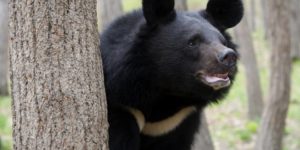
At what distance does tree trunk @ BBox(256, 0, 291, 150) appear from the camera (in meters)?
6.55

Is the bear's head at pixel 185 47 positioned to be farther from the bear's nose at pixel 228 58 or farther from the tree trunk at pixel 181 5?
the tree trunk at pixel 181 5

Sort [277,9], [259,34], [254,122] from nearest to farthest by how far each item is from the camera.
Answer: [277,9], [254,122], [259,34]

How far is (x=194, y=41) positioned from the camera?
12.2 feet

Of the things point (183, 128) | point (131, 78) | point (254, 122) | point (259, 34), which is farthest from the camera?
point (259, 34)

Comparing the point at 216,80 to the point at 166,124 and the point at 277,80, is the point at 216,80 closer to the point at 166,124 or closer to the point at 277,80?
the point at 166,124

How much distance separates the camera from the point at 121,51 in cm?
385

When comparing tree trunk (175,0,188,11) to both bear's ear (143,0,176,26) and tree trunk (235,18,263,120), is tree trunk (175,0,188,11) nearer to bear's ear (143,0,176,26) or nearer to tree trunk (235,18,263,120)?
bear's ear (143,0,176,26)

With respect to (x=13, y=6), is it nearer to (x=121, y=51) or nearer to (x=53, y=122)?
(x=53, y=122)

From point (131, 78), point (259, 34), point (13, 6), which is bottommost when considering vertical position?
point (259, 34)

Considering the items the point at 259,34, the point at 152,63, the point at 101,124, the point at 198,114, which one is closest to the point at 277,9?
the point at 198,114

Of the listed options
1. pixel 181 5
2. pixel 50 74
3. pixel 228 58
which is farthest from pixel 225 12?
pixel 181 5

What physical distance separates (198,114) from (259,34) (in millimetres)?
25850

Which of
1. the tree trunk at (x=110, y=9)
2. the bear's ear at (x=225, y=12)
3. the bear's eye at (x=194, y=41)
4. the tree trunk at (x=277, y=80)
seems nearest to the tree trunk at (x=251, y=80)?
the tree trunk at (x=277, y=80)

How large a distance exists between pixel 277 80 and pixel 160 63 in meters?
3.30
